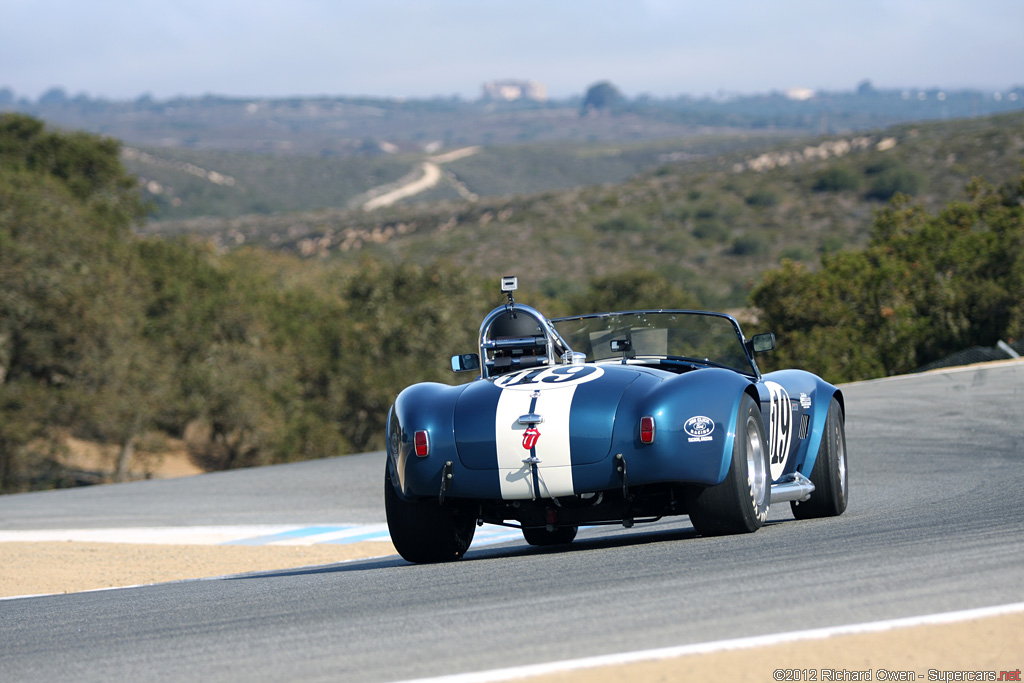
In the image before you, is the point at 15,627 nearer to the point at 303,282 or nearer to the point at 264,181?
the point at 303,282

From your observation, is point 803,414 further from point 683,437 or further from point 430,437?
point 430,437

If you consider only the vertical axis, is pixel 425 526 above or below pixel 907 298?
above

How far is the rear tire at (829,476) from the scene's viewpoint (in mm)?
8102

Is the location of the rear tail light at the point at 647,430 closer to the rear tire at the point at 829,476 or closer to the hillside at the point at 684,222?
the rear tire at the point at 829,476

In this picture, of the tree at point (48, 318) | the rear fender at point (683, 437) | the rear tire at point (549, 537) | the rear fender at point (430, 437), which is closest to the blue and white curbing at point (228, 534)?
the rear tire at point (549, 537)

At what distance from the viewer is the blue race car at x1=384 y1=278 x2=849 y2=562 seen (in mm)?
6242

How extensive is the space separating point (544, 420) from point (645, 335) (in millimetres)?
1545

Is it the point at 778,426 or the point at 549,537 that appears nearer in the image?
the point at 778,426

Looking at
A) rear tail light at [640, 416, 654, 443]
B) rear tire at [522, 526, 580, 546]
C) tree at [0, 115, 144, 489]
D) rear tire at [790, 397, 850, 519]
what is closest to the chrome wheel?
rear tail light at [640, 416, 654, 443]

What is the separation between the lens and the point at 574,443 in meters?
6.26

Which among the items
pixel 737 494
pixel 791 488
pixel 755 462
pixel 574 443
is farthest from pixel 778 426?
pixel 574 443

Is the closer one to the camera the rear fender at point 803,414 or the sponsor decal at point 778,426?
the sponsor decal at point 778,426

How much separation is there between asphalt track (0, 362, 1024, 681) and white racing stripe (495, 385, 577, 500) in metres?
0.41

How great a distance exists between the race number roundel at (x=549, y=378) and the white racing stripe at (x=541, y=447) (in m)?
0.08
